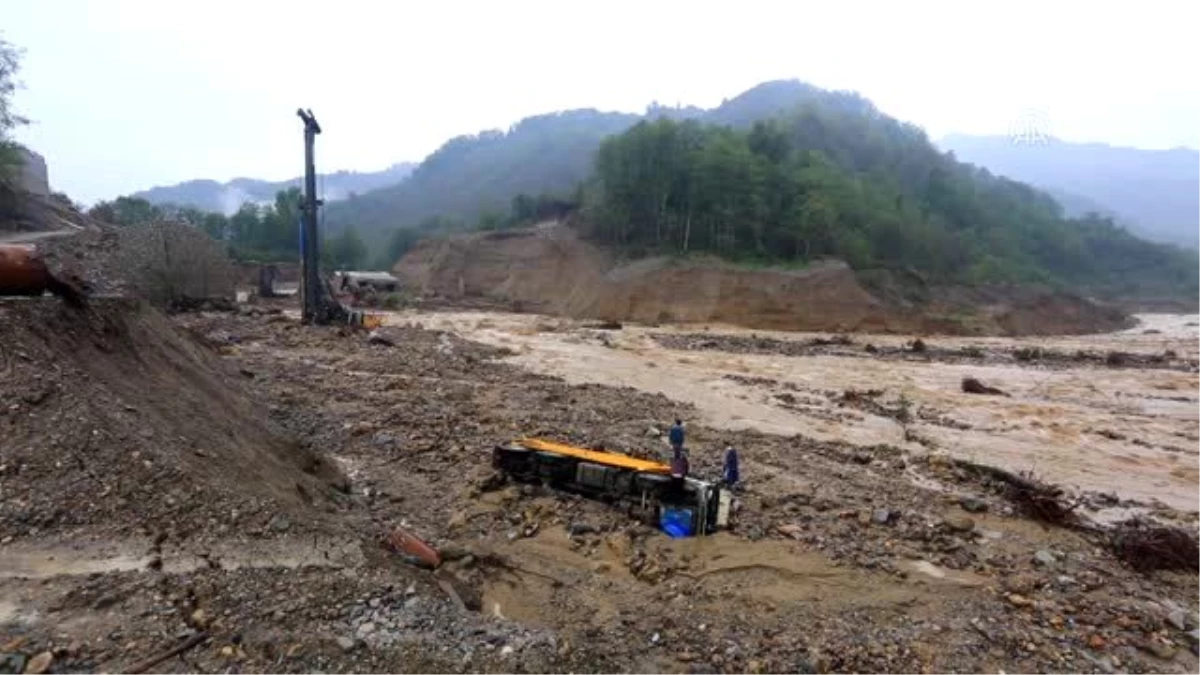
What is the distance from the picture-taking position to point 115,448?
5137 mm

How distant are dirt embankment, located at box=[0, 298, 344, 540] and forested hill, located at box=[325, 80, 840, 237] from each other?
82.3m

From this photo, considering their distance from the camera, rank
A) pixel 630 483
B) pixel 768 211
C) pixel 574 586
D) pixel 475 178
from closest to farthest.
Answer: pixel 574 586 < pixel 630 483 < pixel 768 211 < pixel 475 178

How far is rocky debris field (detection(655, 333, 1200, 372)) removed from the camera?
26.4m

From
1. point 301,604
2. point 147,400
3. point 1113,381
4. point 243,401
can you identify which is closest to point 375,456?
point 243,401

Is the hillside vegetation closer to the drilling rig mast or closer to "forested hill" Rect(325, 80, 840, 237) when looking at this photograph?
the drilling rig mast

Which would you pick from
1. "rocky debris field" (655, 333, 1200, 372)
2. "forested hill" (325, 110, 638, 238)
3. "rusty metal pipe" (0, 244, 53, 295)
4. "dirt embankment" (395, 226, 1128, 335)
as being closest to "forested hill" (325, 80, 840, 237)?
"forested hill" (325, 110, 638, 238)

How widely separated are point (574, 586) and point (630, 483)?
4.60 ft

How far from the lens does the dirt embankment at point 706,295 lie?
1489 inches

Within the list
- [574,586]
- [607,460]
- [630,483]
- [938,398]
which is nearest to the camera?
[574,586]

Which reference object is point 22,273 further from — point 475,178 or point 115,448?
point 475,178

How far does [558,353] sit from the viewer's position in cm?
2266

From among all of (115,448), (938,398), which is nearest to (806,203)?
(938,398)

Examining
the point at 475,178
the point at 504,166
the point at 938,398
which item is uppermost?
the point at 504,166

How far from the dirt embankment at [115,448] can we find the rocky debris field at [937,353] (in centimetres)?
2090
